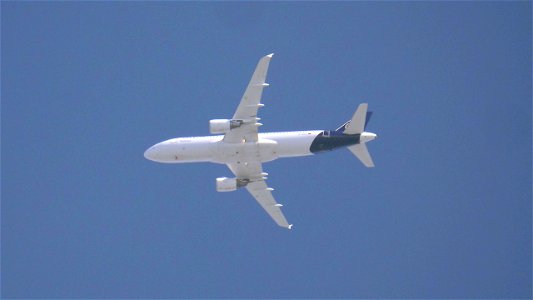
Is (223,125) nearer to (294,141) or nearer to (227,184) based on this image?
(294,141)

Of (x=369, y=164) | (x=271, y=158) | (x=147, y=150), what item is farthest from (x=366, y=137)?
(x=147, y=150)

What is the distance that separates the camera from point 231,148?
249ft

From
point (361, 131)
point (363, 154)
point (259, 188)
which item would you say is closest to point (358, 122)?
point (361, 131)

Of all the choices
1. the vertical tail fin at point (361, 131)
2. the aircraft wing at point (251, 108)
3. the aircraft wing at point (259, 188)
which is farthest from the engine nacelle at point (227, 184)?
the vertical tail fin at point (361, 131)

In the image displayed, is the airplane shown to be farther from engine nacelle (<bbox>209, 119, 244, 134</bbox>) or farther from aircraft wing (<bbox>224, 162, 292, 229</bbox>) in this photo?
aircraft wing (<bbox>224, 162, 292, 229</bbox>)

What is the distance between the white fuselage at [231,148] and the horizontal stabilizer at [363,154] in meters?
3.15

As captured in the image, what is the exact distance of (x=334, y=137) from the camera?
2955 inches

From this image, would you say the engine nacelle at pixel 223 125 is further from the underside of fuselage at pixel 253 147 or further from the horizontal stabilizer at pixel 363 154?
the horizontal stabilizer at pixel 363 154

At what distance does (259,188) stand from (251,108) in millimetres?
9795

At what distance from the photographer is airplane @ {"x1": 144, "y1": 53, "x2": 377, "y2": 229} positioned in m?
74.3

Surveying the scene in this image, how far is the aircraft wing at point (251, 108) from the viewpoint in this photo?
72.2m

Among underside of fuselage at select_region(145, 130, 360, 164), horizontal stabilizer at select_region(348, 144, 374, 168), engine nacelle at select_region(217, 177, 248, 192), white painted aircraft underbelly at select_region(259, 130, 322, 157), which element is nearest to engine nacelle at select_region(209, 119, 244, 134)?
underside of fuselage at select_region(145, 130, 360, 164)

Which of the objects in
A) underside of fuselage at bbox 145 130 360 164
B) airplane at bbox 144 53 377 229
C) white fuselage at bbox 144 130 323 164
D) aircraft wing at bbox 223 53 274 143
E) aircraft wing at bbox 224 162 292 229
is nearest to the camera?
aircraft wing at bbox 223 53 274 143

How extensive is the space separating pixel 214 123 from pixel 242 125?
7.43 feet
